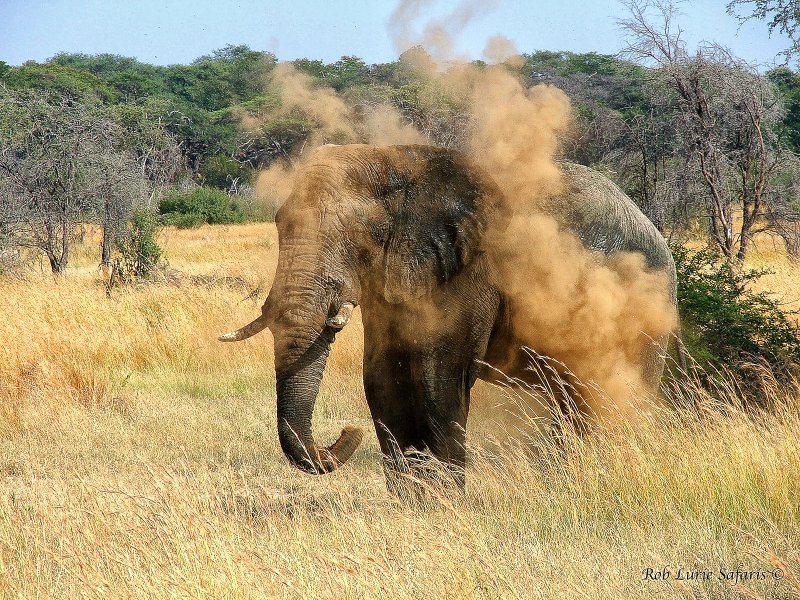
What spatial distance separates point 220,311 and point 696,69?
8.37m

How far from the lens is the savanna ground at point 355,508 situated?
420 cm

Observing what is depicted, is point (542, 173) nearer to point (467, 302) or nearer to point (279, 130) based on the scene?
point (467, 302)

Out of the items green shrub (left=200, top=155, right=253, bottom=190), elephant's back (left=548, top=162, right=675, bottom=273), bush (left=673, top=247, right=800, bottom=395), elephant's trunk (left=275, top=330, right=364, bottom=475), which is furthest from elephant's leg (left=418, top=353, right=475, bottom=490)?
green shrub (left=200, top=155, right=253, bottom=190)

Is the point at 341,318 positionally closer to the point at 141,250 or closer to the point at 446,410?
the point at 446,410

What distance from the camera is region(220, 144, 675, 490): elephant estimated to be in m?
5.46

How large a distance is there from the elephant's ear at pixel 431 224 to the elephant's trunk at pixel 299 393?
1.93 ft

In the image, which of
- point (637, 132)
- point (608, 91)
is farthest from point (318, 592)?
point (608, 91)

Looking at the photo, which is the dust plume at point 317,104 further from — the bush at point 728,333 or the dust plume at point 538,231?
the bush at point 728,333

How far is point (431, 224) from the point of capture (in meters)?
5.88

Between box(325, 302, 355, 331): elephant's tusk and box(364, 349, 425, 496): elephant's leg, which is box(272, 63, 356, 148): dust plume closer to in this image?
box(364, 349, 425, 496): elephant's leg

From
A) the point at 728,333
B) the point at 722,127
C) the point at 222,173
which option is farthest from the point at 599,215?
the point at 222,173

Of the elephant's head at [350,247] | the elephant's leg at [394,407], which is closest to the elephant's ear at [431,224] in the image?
the elephant's head at [350,247]

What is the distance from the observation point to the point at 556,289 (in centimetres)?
649

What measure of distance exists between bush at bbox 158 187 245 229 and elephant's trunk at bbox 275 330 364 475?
32059mm
